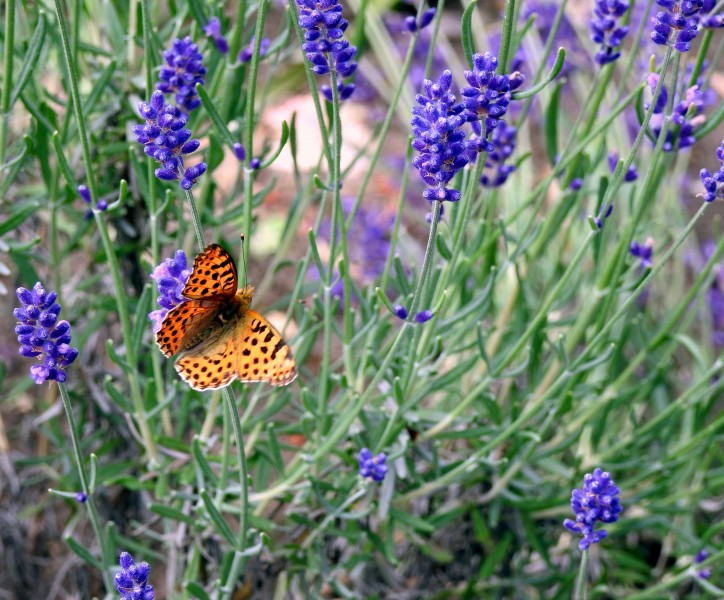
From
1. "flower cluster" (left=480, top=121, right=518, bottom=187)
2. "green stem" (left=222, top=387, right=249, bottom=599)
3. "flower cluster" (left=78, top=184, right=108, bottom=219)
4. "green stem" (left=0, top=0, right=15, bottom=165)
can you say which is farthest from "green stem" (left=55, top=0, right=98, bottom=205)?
"flower cluster" (left=480, top=121, right=518, bottom=187)

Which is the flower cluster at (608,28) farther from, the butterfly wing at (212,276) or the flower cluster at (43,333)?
the flower cluster at (43,333)

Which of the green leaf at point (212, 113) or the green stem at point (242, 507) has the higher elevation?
the green leaf at point (212, 113)

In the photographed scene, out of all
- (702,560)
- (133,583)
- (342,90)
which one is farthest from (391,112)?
(702,560)

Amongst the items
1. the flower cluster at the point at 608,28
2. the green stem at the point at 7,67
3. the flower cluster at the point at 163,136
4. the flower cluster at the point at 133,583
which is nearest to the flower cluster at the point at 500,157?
the flower cluster at the point at 608,28

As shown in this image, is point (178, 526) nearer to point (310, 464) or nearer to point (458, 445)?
point (310, 464)

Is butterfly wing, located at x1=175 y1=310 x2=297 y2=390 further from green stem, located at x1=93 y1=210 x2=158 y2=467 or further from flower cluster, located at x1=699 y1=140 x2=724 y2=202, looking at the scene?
flower cluster, located at x1=699 y1=140 x2=724 y2=202

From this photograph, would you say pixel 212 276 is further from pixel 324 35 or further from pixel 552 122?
pixel 552 122

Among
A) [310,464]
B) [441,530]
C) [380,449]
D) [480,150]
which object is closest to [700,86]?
[480,150]
